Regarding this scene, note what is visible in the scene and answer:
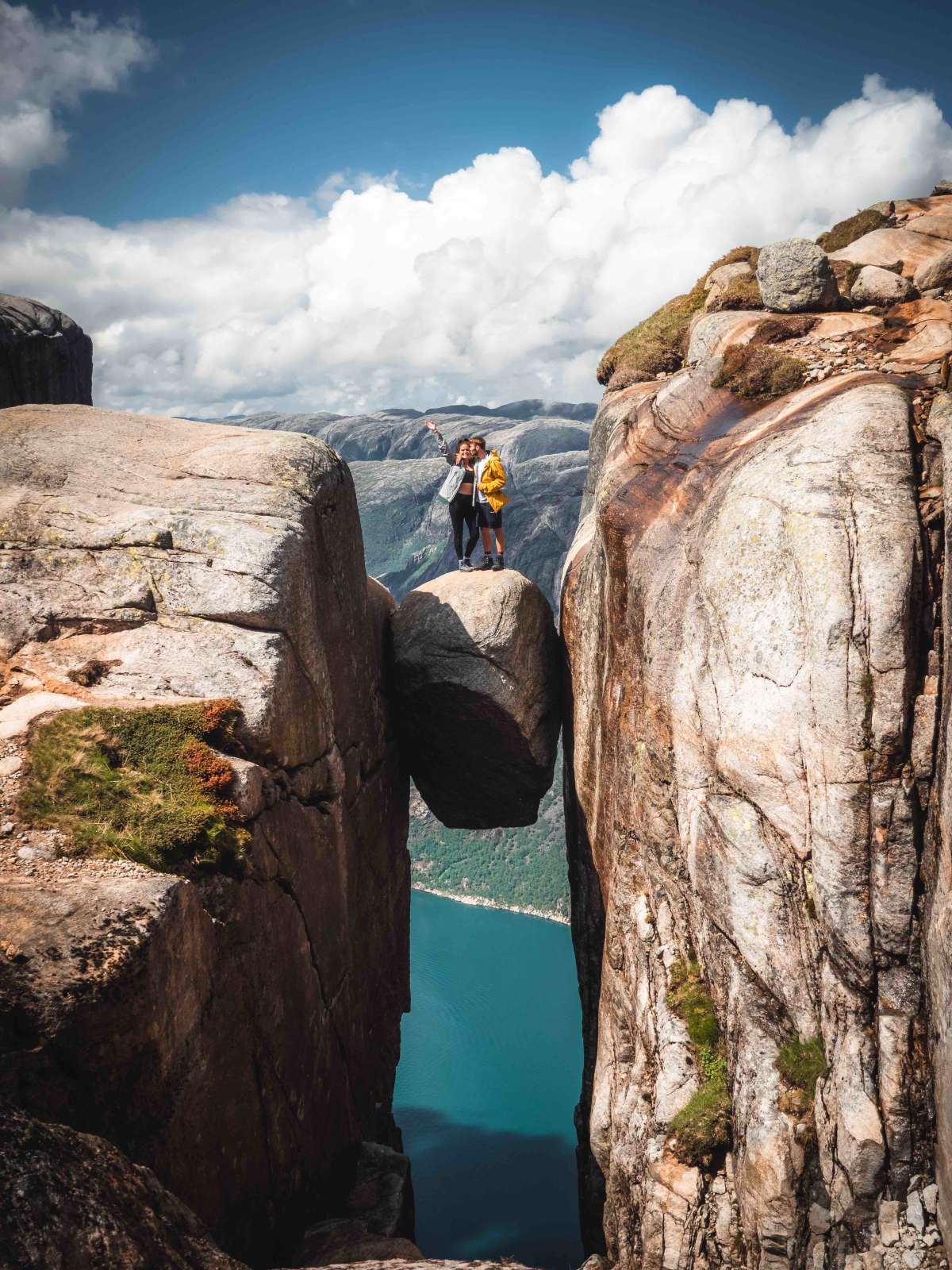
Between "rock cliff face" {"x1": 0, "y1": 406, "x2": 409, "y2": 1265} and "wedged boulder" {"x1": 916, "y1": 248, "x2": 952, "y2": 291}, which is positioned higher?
"wedged boulder" {"x1": 916, "y1": 248, "x2": 952, "y2": 291}

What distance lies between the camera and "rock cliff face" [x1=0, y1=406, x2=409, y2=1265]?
28.1ft

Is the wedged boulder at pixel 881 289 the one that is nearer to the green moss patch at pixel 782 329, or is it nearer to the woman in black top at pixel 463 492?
the green moss patch at pixel 782 329

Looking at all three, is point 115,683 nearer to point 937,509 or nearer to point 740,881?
point 740,881

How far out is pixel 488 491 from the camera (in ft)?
69.8

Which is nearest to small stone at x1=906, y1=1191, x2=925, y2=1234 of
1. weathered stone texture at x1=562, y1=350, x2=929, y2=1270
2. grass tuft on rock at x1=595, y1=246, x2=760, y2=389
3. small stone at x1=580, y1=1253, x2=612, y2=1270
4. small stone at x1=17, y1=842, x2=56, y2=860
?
weathered stone texture at x1=562, y1=350, x2=929, y2=1270

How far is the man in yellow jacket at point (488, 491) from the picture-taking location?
69.7 ft

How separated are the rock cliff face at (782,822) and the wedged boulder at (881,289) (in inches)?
51.4

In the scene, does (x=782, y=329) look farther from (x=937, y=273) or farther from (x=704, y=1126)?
(x=704, y=1126)

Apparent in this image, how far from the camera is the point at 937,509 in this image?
11.8 m

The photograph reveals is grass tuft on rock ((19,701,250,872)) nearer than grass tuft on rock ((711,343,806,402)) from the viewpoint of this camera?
Yes

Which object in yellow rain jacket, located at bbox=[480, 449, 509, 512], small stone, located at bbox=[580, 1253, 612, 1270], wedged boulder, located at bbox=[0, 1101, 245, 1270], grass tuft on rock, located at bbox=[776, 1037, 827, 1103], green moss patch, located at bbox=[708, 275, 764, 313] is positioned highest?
green moss patch, located at bbox=[708, 275, 764, 313]

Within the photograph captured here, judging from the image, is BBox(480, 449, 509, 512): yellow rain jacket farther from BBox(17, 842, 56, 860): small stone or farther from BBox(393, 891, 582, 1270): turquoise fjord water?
BBox(393, 891, 582, 1270): turquoise fjord water

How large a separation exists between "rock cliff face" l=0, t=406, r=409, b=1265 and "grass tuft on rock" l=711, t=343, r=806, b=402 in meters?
9.25

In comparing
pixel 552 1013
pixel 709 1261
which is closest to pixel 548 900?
pixel 552 1013
